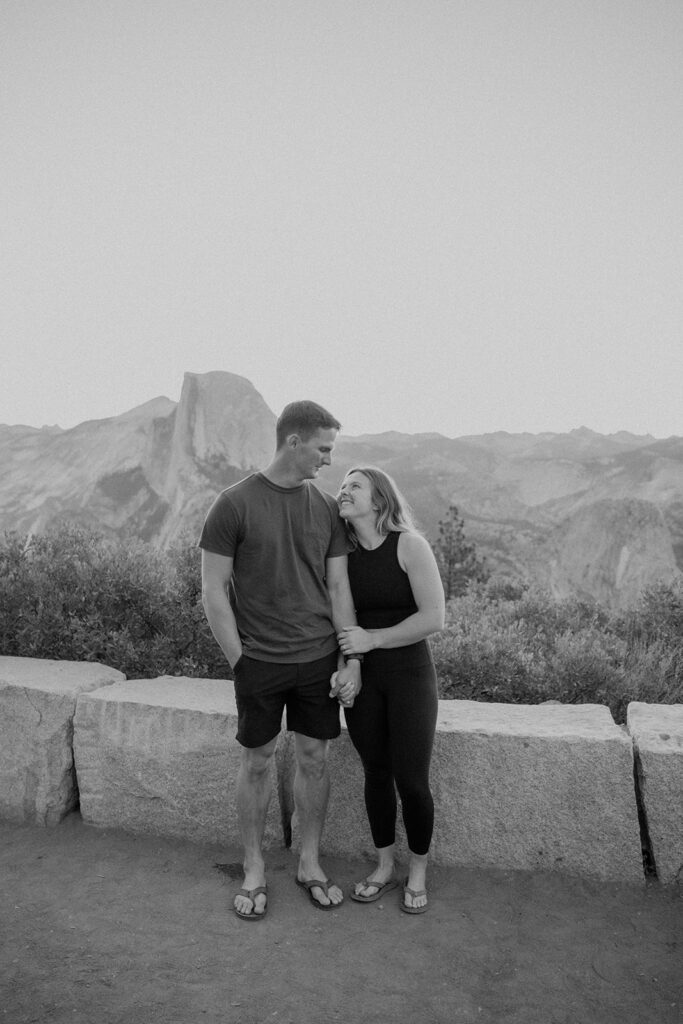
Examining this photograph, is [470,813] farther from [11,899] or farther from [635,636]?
[635,636]

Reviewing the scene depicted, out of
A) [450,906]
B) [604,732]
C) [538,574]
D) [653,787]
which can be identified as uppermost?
A: [604,732]

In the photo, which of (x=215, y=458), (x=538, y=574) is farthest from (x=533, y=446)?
(x=538, y=574)

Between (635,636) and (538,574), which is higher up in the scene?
(635,636)

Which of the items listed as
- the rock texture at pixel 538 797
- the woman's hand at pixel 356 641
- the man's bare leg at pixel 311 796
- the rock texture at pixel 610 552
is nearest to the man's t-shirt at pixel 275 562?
the woman's hand at pixel 356 641

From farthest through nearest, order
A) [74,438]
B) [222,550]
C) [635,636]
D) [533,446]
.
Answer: [533,446], [74,438], [635,636], [222,550]

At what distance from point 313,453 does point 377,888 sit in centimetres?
219

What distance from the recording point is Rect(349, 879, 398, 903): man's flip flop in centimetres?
341

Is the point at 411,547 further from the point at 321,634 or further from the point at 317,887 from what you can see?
the point at 317,887

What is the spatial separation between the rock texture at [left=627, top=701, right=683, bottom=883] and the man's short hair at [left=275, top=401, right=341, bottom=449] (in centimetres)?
220

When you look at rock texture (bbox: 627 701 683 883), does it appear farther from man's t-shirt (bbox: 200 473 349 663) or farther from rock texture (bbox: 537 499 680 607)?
rock texture (bbox: 537 499 680 607)

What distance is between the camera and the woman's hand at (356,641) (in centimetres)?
331

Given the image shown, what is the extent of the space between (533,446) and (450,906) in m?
93.0

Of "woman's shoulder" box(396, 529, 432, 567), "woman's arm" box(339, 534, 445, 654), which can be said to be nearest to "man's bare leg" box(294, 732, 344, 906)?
"woman's arm" box(339, 534, 445, 654)

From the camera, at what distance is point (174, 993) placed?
279cm
